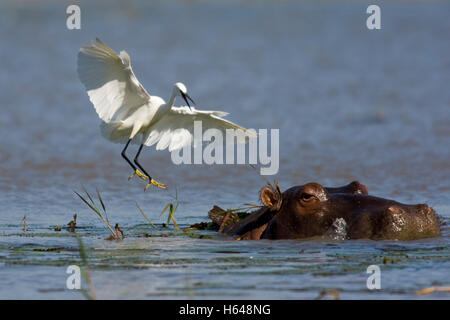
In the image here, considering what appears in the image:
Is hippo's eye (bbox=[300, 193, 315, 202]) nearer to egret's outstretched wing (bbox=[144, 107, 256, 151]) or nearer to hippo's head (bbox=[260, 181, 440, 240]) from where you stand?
hippo's head (bbox=[260, 181, 440, 240])

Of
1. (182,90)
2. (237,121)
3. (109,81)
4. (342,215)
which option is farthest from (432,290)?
(237,121)

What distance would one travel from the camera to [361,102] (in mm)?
16797

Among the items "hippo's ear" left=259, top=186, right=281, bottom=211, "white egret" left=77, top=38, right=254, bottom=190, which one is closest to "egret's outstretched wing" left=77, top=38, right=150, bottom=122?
"white egret" left=77, top=38, right=254, bottom=190

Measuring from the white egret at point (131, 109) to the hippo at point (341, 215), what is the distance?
1.97 m

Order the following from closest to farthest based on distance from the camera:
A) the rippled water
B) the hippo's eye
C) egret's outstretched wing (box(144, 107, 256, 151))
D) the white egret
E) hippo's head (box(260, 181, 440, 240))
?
the rippled water → hippo's head (box(260, 181, 440, 240)) → the hippo's eye → the white egret → egret's outstretched wing (box(144, 107, 256, 151))

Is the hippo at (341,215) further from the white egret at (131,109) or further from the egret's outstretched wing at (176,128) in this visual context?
the egret's outstretched wing at (176,128)

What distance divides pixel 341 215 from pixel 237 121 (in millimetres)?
7724

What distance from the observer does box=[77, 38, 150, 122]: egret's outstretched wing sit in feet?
30.9

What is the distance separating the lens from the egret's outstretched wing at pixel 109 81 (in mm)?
9430

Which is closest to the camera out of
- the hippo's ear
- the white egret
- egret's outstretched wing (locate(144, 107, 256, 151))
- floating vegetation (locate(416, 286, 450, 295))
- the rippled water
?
floating vegetation (locate(416, 286, 450, 295))

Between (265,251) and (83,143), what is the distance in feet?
24.3

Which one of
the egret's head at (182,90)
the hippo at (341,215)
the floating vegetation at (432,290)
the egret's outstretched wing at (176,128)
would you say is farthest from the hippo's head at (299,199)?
the egret's outstretched wing at (176,128)

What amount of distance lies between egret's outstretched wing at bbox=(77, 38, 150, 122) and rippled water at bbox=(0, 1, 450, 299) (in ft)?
3.89

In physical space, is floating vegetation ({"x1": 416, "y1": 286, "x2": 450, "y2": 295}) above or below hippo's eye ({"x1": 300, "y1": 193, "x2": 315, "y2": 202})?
below
